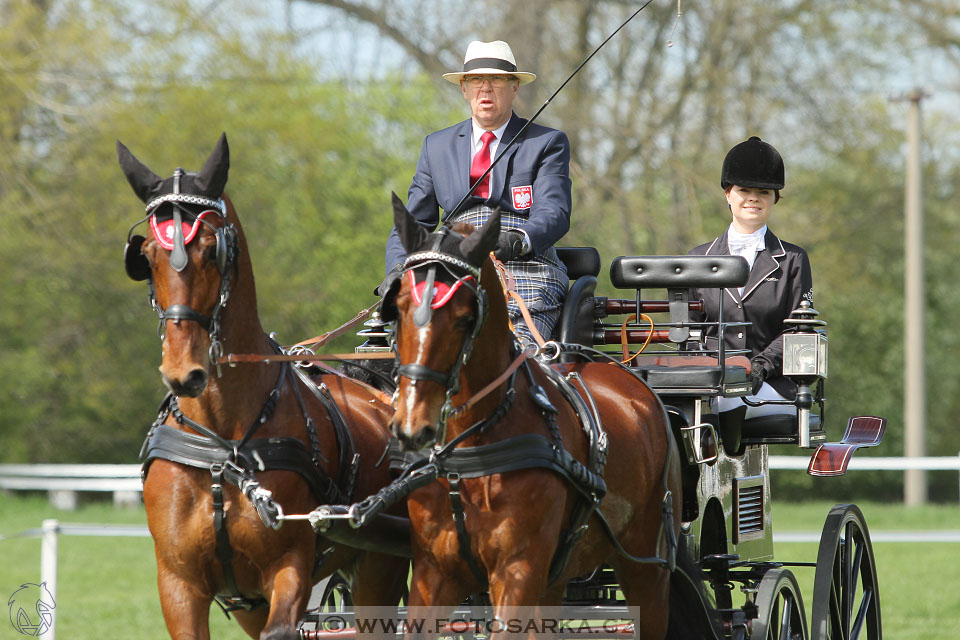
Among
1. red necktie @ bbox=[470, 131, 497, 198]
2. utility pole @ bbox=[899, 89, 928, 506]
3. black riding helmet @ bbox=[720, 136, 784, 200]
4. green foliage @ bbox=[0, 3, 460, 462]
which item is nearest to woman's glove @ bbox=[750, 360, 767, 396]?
black riding helmet @ bbox=[720, 136, 784, 200]

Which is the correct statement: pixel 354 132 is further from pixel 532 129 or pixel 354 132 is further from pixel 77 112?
pixel 532 129

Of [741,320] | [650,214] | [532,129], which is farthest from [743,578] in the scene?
[650,214]

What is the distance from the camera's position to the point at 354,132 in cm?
2091

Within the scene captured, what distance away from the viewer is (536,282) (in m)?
4.82

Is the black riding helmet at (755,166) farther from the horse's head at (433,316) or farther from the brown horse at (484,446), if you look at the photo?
the horse's head at (433,316)

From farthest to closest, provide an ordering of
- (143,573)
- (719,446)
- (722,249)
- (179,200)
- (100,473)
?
1. (100,473)
2. (143,573)
3. (722,249)
4. (719,446)
5. (179,200)

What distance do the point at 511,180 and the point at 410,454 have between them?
141 centimetres

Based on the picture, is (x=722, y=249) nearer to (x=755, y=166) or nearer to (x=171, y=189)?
(x=755, y=166)

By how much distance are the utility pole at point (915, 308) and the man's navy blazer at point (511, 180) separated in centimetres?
1550

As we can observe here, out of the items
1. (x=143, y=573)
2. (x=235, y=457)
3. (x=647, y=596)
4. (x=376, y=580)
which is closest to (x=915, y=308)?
(x=143, y=573)

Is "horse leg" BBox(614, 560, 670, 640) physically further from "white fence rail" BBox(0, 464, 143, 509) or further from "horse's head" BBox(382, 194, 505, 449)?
"white fence rail" BBox(0, 464, 143, 509)

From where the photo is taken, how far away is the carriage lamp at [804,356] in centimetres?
525

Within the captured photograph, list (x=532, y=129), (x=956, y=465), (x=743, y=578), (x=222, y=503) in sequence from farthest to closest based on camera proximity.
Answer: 1. (x=956, y=465)
2. (x=743, y=578)
3. (x=532, y=129)
4. (x=222, y=503)

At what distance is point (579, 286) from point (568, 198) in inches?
13.4
